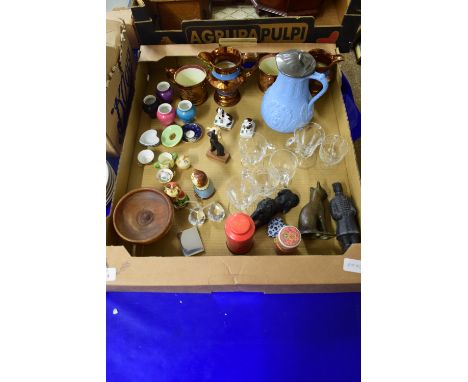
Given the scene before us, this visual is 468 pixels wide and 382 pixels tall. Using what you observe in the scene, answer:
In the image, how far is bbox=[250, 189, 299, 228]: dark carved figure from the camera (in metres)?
0.87

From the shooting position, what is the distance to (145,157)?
3.31 feet

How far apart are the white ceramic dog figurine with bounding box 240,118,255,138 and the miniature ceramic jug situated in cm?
5

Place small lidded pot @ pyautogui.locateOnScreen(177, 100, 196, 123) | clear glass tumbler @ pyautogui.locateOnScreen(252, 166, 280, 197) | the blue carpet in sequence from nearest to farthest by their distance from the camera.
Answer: the blue carpet
clear glass tumbler @ pyautogui.locateOnScreen(252, 166, 280, 197)
small lidded pot @ pyautogui.locateOnScreen(177, 100, 196, 123)

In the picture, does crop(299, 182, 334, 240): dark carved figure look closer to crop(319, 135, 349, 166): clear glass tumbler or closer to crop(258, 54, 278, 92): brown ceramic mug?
crop(319, 135, 349, 166): clear glass tumbler

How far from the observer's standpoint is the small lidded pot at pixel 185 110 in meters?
1.05

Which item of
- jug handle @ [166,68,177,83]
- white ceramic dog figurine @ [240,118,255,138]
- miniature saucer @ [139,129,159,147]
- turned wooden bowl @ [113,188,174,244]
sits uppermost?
jug handle @ [166,68,177,83]

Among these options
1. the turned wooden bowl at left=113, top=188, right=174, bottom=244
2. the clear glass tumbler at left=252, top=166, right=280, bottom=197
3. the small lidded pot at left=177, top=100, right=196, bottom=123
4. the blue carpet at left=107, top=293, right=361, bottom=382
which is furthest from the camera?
the small lidded pot at left=177, top=100, right=196, bottom=123

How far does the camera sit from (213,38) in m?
1.08

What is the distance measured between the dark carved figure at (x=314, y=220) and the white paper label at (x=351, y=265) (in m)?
0.12

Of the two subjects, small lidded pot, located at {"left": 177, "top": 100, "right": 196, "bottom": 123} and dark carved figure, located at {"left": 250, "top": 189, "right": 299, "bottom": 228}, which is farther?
small lidded pot, located at {"left": 177, "top": 100, "right": 196, "bottom": 123}

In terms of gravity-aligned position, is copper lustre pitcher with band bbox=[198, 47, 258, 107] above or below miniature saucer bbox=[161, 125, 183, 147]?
above

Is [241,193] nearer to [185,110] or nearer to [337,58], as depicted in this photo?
[185,110]

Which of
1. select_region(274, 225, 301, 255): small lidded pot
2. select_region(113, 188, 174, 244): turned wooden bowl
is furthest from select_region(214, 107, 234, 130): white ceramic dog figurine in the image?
select_region(274, 225, 301, 255): small lidded pot

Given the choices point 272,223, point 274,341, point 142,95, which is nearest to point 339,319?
point 274,341
